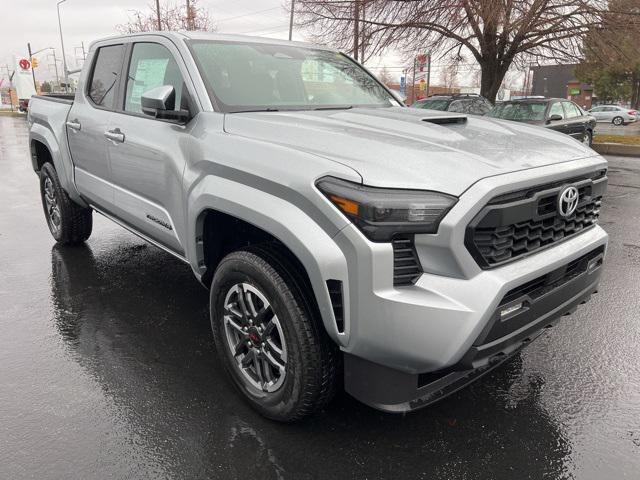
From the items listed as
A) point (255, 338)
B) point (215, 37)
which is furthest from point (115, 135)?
point (255, 338)

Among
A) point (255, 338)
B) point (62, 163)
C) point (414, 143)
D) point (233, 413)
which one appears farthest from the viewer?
point (62, 163)

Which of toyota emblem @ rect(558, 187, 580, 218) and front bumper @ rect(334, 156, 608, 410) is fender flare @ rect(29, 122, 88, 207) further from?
toyota emblem @ rect(558, 187, 580, 218)

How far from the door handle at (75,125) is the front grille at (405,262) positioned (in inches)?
135

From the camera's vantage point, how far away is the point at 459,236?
2035mm

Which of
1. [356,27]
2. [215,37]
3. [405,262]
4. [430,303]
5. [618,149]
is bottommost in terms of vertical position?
[618,149]

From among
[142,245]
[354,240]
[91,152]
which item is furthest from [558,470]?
[142,245]

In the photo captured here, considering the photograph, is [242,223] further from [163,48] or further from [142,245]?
[142,245]

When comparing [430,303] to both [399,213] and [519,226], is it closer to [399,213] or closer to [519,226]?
[399,213]

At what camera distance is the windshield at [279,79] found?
10.6 ft

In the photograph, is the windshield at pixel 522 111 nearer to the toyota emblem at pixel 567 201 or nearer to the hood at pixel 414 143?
the hood at pixel 414 143

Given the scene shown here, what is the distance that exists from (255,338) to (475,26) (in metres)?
15.3

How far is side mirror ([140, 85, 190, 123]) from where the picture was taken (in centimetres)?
294

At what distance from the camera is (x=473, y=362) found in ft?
6.96

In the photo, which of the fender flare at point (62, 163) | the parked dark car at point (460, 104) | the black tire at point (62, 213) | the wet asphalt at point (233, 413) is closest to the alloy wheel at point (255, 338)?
the wet asphalt at point (233, 413)
